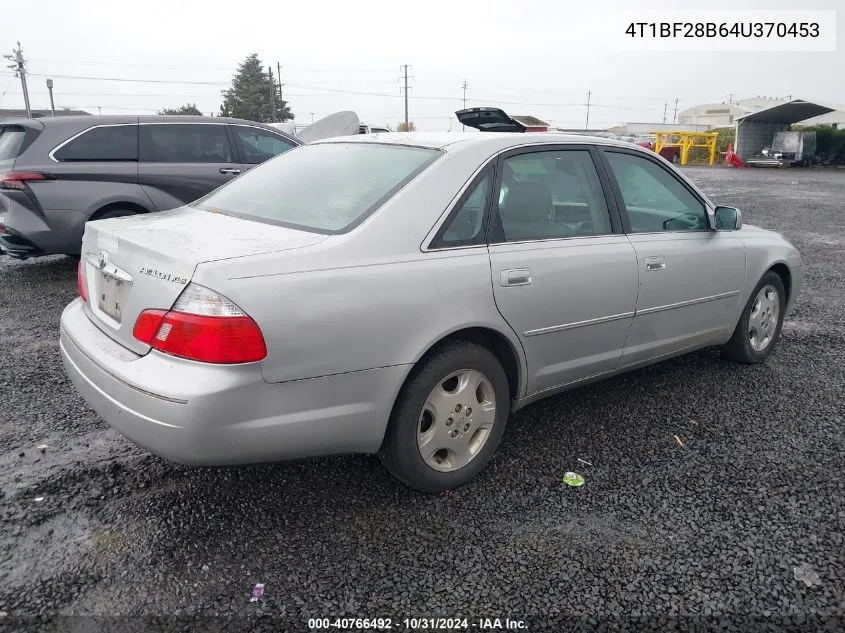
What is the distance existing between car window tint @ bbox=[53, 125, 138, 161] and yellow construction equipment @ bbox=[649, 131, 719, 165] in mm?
30950

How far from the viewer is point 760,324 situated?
4539 mm

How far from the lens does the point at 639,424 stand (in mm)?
3656

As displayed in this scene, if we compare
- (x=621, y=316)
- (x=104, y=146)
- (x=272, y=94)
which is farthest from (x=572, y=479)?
(x=272, y=94)

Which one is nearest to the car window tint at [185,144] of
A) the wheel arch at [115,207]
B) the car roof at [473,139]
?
the wheel arch at [115,207]

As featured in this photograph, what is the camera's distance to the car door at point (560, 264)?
9.76ft

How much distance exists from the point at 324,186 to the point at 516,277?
99 centimetres

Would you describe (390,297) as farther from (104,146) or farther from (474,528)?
(104,146)

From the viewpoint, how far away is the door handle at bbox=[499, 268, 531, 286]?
2888mm

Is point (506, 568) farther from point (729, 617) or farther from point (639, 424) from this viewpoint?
point (639, 424)

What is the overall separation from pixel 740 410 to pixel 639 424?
0.70m

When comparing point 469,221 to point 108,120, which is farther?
point 108,120

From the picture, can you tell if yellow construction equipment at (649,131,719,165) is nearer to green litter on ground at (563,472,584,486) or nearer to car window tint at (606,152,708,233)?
car window tint at (606,152,708,233)

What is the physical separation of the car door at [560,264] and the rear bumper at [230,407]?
75 cm

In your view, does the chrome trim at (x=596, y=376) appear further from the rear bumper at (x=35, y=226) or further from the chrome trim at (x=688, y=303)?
the rear bumper at (x=35, y=226)
